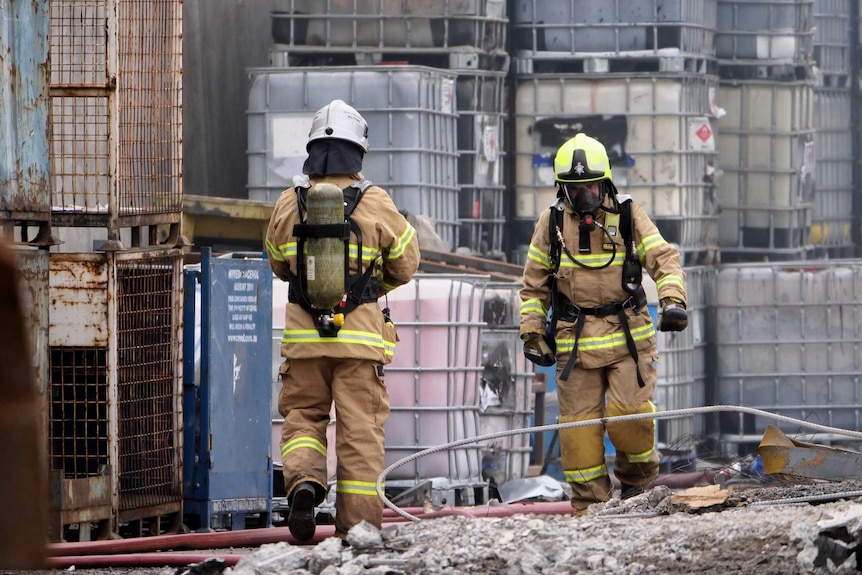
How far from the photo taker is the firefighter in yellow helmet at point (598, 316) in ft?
23.6

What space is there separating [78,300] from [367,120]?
3.92m

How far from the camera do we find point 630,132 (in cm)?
1180

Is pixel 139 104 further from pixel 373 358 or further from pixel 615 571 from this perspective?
pixel 615 571

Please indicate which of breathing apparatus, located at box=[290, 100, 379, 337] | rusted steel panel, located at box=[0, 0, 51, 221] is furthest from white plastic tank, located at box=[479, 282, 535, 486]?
rusted steel panel, located at box=[0, 0, 51, 221]

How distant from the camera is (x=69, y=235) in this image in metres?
8.58

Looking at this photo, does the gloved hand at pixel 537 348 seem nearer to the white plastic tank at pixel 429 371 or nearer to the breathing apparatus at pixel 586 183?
the breathing apparatus at pixel 586 183

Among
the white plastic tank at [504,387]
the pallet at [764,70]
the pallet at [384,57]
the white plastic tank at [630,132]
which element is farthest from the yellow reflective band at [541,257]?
the pallet at [764,70]

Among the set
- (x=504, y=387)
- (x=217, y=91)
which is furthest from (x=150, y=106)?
(x=217, y=91)

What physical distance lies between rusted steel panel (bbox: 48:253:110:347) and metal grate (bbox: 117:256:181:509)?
0.14m

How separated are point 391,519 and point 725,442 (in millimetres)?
4024

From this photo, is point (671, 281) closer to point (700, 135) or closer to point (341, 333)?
point (341, 333)

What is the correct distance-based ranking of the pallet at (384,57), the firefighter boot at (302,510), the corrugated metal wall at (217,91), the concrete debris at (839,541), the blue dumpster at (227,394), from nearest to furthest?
the concrete debris at (839,541), the firefighter boot at (302,510), the blue dumpster at (227,394), the corrugated metal wall at (217,91), the pallet at (384,57)

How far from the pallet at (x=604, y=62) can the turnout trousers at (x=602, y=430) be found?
16.0ft

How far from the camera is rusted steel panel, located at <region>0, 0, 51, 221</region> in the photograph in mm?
6715
